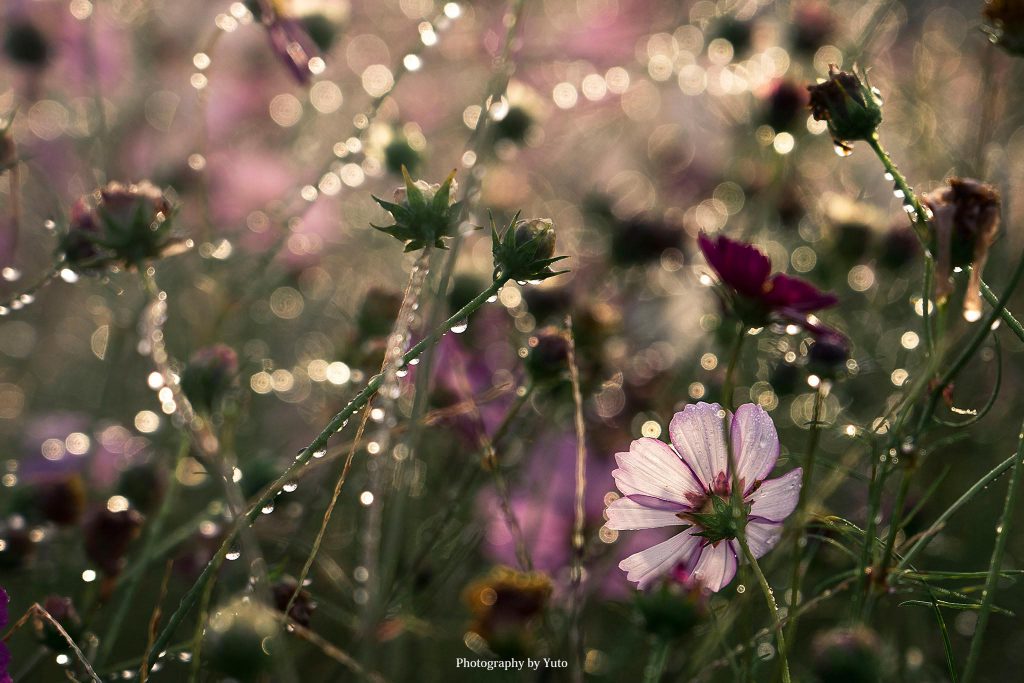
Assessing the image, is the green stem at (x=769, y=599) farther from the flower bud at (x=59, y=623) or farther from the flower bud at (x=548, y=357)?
the flower bud at (x=59, y=623)

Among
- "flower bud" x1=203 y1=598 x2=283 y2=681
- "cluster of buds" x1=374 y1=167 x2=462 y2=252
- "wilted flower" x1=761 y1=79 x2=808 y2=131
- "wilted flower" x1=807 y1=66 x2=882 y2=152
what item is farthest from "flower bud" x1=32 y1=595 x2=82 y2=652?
"wilted flower" x1=761 y1=79 x2=808 y2=131

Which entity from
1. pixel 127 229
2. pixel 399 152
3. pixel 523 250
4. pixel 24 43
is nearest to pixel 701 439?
pixel 523 250

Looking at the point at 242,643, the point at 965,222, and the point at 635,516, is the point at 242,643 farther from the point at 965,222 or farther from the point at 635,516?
the point at 965,222

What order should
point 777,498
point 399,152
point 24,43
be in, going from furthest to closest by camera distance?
1. point 24,43
2. point 399,152
3. point 777,498

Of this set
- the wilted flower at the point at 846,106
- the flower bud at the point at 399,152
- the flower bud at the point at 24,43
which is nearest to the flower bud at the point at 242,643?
the wilted flower at the point at 846,106

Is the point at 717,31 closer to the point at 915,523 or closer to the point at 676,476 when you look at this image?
the point at 915,523

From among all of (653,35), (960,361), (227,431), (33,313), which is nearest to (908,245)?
(960,361)
